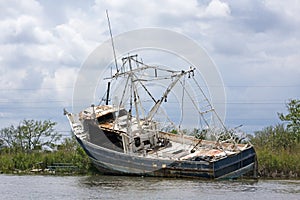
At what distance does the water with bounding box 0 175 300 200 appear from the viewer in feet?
114

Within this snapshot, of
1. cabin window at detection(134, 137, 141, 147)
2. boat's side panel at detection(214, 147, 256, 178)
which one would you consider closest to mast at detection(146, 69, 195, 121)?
cabin window at detection(134, 137, 141, 147)

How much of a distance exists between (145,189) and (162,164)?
658 cm

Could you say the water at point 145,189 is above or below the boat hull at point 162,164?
below

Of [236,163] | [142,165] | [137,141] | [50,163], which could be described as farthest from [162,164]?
[50,163]

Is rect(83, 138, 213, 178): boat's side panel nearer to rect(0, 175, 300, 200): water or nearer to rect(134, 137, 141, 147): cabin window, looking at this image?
rect(0, 175, 300, 200): water

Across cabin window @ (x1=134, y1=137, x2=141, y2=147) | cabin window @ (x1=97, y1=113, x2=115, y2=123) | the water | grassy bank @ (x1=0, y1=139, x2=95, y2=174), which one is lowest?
the water

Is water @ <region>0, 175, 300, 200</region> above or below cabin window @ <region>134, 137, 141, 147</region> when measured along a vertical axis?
below

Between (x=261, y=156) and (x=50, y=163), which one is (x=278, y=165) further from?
(x=50, y=163)

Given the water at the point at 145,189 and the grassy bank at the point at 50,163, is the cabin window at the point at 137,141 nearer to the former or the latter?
the water at the point at 145,189

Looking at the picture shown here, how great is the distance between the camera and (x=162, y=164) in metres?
44.4

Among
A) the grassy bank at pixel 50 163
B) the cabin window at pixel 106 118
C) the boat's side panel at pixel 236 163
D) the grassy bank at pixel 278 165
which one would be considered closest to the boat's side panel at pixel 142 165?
the boat's side panel at pixel 236 163

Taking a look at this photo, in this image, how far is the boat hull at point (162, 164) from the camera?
42.2 meters

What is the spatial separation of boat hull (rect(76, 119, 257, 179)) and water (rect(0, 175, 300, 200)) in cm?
81

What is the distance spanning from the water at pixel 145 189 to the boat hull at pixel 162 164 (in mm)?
813
